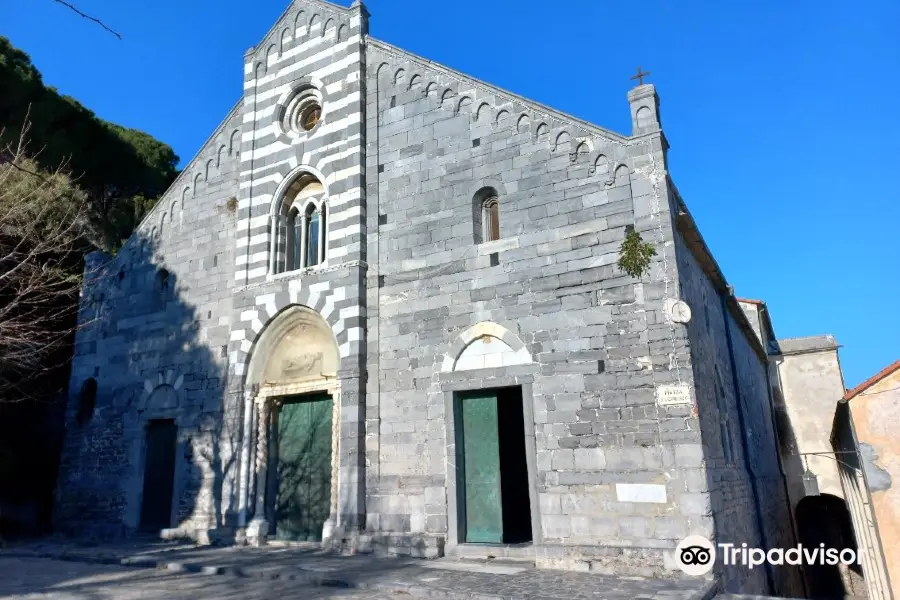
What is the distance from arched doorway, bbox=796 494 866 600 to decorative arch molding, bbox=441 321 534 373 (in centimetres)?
1635

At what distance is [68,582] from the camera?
8281mm

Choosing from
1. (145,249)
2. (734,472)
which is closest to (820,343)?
(734,472)

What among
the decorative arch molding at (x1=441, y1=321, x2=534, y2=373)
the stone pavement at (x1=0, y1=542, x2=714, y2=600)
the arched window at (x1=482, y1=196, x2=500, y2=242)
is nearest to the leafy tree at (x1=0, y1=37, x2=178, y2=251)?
the stone pavement at (x1=0, y1=542, x2=714, y2=600)

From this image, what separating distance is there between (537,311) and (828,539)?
1891 centimetres

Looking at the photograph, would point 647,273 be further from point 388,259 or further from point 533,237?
point 388,259

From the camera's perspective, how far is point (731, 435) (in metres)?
11.0

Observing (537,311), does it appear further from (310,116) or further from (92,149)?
(92,149)

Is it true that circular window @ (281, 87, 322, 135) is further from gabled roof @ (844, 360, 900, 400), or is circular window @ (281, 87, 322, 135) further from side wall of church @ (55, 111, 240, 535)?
gabled roof @ (844, 360, 900, 400)

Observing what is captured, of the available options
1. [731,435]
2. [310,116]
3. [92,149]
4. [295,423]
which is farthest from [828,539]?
[92,149]

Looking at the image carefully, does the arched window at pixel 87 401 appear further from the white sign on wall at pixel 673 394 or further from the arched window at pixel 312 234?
the white sign on wall at pixel 673 394

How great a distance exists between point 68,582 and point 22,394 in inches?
345

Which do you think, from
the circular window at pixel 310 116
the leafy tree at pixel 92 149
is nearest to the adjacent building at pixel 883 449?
the circular window at pixel 310 116

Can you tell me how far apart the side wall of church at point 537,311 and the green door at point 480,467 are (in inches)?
13.1

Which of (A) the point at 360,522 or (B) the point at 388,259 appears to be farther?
(B) the point at 388,259
